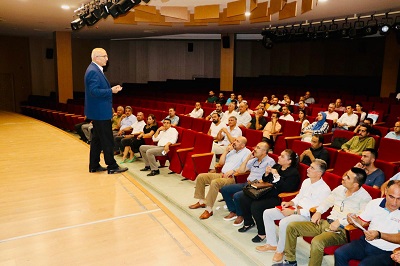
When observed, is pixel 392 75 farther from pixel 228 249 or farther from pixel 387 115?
pixel 228 249

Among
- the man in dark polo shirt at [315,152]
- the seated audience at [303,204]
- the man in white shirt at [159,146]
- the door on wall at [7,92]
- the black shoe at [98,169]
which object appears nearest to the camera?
the seated audience at [303,204]

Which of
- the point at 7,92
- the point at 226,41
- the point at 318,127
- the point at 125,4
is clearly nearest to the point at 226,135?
the point at 318,127

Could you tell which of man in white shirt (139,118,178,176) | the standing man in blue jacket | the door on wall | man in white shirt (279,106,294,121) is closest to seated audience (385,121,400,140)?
man in white shirt (279,106,294,121)

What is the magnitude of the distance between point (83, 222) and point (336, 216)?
2.09 m

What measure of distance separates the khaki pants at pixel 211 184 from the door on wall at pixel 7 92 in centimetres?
1212

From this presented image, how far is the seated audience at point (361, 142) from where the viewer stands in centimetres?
485

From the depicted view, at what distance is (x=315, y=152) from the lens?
14.8ft

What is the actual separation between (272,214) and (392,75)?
35.5 ft

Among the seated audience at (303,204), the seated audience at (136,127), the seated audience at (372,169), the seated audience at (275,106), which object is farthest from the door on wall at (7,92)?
the seated audience at (372,169)

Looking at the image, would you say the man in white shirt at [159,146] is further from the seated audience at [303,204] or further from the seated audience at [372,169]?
the seated audience at [372,169]

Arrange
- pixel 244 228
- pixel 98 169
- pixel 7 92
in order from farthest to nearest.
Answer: pixel 7 92 → pixel 98 169 → pixel 244 228

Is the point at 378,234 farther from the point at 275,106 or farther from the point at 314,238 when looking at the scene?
the point at 275,106

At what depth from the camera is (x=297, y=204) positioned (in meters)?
3.31

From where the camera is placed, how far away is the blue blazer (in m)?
3.29
